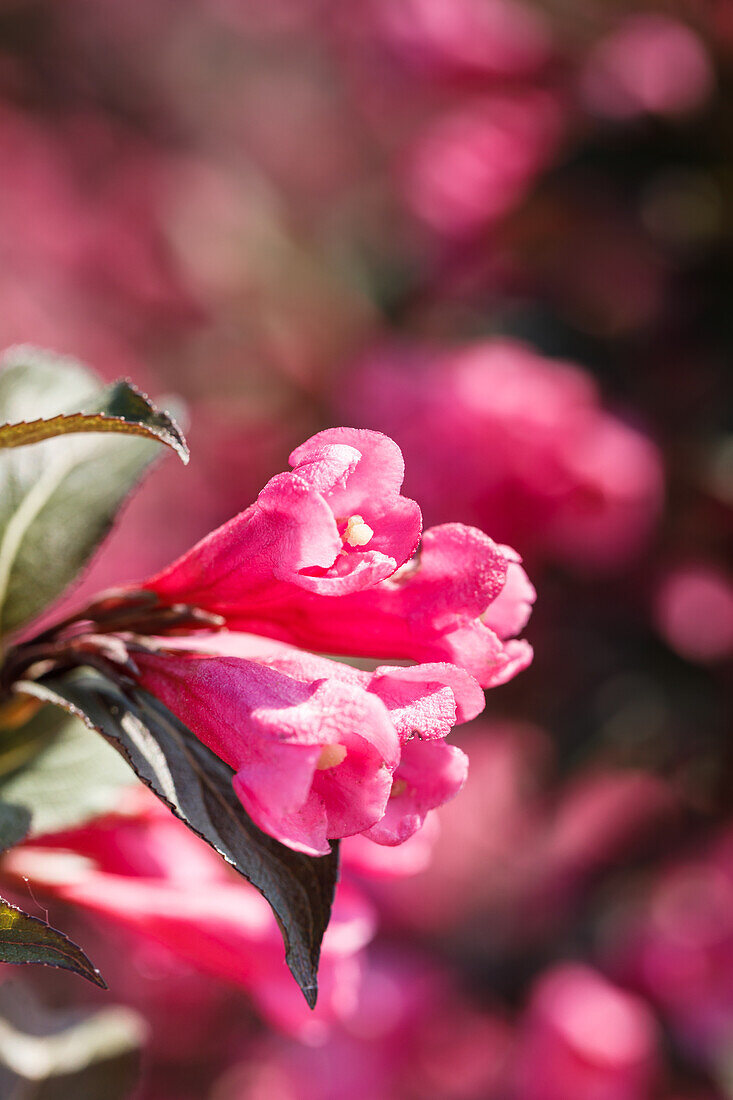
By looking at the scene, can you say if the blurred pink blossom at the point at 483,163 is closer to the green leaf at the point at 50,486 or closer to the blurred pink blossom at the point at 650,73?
the blurred pink blossom at the point at 650,73

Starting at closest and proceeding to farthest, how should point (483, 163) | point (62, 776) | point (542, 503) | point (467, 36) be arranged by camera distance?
1. point (62, 776)
2. point (542, 503)
3. point (467, 36)
4. point (483, 163)

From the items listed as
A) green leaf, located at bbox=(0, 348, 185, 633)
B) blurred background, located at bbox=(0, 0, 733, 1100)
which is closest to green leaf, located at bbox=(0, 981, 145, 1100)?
blurred background, located at bbox=(0, 0, 733, 1100)

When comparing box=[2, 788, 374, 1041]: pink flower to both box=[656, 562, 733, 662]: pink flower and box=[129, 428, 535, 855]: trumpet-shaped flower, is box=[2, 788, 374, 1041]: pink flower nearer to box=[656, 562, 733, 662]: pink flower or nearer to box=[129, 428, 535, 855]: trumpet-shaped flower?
box=[129, 428, 535, 855]: trumpet-shaped flower

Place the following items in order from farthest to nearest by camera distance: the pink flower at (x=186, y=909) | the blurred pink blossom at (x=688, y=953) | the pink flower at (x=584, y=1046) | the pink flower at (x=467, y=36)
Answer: the pink flower at (x=467, y=36), the blurred pink blossom at (x=688, y=953), the pink flower at (x=584, y=1046), the pink flower at (x=186, y=909)

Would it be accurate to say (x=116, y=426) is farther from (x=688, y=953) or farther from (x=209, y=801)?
(x=688, y=953)

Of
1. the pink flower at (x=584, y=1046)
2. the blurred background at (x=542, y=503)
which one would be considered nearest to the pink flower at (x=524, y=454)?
the blurred background at (x=542, y=503)

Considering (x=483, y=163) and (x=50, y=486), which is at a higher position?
(x=50, y=486)

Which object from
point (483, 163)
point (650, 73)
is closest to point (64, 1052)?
point (650, 73)
